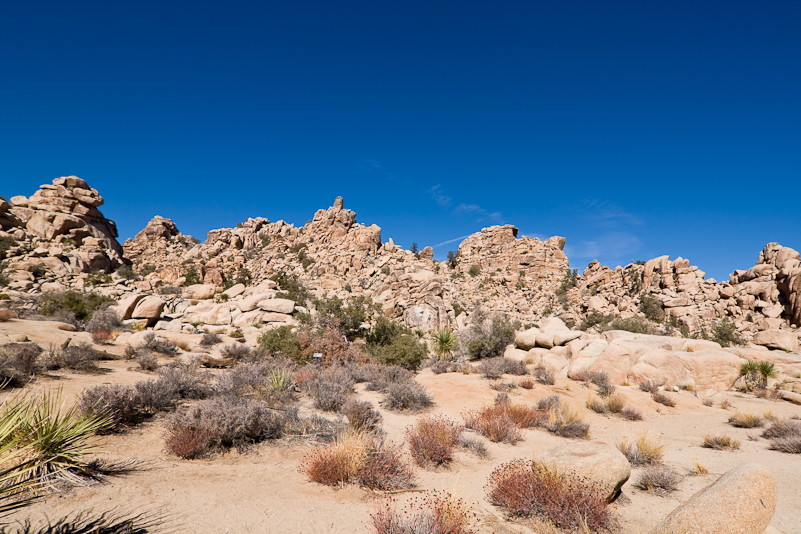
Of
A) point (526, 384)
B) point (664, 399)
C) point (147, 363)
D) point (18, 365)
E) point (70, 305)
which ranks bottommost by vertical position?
point (664, 399)

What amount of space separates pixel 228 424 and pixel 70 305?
2094cm

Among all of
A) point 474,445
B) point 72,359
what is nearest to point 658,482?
point 474,445

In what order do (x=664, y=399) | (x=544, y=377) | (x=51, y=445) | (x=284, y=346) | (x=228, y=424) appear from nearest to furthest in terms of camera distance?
(x=51, y=445) → (x=228, y=424) → (x=664, y=399) → (x=544, y=377) → (x=284, y=346)

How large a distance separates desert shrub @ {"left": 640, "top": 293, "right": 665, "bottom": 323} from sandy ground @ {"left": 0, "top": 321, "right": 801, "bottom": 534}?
28.1m

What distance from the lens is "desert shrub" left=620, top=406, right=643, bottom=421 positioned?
1101 centimetres

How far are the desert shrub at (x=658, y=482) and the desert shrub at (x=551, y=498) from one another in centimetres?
174

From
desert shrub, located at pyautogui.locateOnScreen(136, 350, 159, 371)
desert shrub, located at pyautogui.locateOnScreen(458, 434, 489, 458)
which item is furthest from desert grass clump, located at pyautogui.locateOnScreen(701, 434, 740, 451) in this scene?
desert shrub, located at pyautogui.locateOnScreen(136, 350, 159, 371)

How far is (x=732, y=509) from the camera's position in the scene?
348cm

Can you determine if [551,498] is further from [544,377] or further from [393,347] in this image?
[393,347]

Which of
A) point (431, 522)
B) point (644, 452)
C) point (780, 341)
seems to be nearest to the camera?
point (431, 522)

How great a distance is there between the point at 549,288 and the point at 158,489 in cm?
4305

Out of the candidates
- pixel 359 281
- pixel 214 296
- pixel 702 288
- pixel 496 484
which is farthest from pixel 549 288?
pixel 496 484

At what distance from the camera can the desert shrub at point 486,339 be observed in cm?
2033

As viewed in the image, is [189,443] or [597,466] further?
[189,443]
